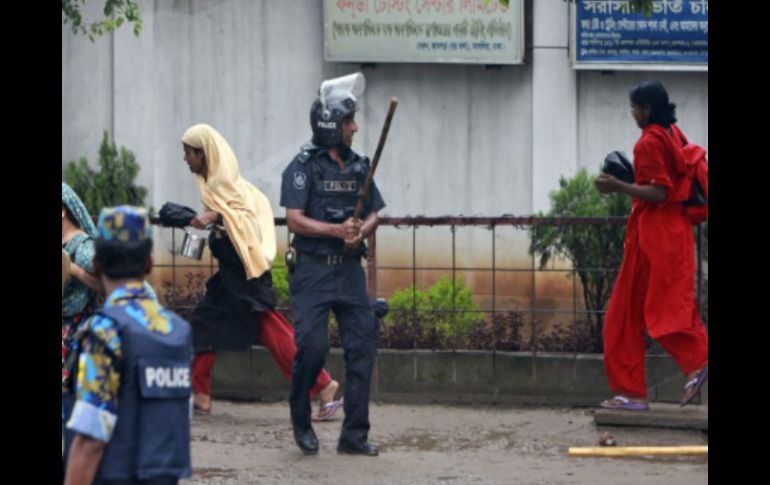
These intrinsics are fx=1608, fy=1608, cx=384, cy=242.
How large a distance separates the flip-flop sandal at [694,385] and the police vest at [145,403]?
464cm

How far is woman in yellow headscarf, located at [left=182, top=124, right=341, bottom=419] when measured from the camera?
9.29m

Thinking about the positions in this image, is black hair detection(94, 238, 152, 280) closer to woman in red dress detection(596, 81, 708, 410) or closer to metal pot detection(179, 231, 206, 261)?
woman in red dress detection(596, 81, 708, 410)

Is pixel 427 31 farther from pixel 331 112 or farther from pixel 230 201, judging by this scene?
pixel 331 112

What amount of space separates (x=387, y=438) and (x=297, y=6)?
4541 millimetres

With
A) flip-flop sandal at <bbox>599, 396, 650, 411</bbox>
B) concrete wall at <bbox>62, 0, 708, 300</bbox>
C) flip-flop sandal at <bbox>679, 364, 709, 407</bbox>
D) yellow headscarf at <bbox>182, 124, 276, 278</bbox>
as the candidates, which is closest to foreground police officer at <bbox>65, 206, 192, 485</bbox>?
yellow headscarf at <bbox>182, 124, 276, 278</bbox>

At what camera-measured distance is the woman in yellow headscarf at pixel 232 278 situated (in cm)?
929

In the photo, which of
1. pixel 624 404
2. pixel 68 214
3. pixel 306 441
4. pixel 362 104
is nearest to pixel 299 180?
pixel 306 441

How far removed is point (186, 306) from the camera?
10.5m

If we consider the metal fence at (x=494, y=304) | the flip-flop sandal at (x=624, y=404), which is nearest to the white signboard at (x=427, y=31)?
the metal fence at (x=494, y=304)

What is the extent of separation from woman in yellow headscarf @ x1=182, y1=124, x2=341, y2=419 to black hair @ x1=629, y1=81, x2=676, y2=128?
2313mm

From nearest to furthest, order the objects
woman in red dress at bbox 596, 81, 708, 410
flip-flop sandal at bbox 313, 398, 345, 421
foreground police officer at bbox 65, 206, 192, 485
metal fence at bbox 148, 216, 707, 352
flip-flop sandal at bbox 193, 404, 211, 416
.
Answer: foreground police officer at bbox 65, 206, 192, 485, woman in red dress at bbox 596, 81, 708, 410, flip-flop sandal at bbox 313, 398, 345, 421, flip-flop sandal at bbox 193, 404, 211, 416, metal fence at bbox 148, 216, 707, 352

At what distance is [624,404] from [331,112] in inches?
97.1

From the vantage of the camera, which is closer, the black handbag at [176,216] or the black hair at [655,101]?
the black hair at [655,101]

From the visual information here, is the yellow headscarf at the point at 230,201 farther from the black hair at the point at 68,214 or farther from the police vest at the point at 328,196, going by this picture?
the black hair at the point at 68,214
